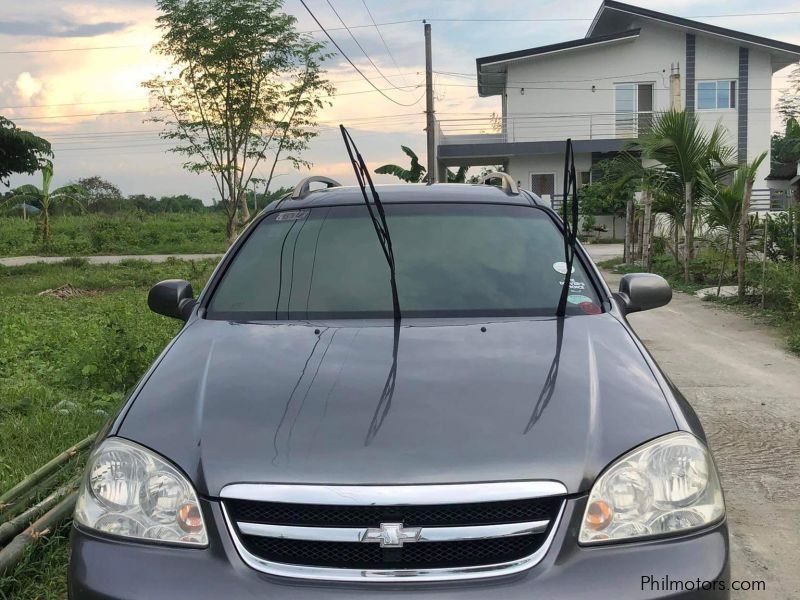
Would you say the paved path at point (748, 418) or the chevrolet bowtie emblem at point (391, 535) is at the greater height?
the chevrolet bowtie emblem at point (391, 535)

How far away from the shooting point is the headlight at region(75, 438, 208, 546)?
1.88 m

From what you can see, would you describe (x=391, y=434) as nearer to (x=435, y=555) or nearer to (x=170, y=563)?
(x=435, y=555)

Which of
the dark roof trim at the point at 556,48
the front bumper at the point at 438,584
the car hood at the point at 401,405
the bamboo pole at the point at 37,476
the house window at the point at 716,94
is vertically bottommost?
the bamboo pole at the point at 37,476

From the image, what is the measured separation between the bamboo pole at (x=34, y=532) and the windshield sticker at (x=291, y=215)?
1.51 meters

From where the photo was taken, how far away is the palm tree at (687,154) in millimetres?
12734

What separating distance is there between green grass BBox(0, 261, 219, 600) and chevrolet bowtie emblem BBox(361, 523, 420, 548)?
5.31 feet

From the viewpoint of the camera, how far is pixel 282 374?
7.59 feet

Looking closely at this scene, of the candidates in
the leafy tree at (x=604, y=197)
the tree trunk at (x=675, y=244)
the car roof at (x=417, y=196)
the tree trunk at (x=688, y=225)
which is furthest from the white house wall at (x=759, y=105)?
the car roof at (x=417, y=196)

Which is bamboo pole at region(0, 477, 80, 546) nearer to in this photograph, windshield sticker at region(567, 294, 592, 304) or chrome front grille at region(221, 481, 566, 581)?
chrome front grille at region(221, 481, 566, 581)

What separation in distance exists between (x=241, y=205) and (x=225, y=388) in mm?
18982

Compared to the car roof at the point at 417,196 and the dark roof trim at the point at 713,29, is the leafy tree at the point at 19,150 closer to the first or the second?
the car roof at the point at 417,196

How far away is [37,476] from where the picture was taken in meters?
3.50

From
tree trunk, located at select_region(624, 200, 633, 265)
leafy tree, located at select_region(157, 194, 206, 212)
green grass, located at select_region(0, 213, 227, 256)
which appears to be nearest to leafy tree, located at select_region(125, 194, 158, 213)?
leafy tree, located at select_region(157, 194, 206, 212)

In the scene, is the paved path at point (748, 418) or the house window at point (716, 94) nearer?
the paved path at point (748, 418)
